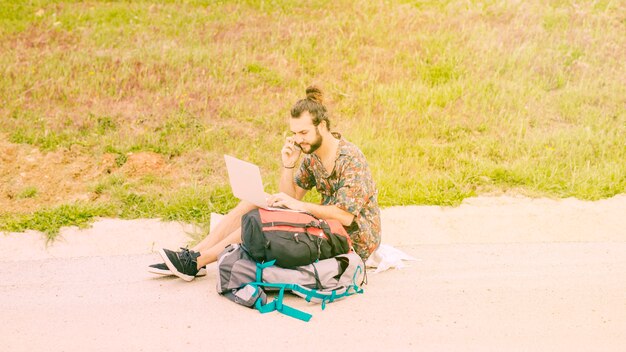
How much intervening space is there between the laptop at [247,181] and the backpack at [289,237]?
87mm

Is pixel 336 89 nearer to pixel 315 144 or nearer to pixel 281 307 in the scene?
pixel 315 144

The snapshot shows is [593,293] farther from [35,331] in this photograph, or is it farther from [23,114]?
[23,114]

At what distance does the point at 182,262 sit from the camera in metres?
5.07

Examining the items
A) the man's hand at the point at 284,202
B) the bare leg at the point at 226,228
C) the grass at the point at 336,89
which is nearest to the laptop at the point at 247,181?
the man's hand at the point at 284,202

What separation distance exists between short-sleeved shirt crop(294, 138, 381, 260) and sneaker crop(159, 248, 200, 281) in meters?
0.98

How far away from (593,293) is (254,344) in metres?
2.40

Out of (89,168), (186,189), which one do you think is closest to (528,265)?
(186,189)

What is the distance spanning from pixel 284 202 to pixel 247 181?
310mm

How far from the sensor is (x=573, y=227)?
6199 millimetres

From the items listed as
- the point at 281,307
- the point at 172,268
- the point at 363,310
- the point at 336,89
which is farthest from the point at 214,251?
the point at 336,89

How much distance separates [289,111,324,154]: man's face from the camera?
5.01m

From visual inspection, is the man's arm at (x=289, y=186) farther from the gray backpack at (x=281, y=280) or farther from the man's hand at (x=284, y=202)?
the gray backpack at (x=281, y=280)

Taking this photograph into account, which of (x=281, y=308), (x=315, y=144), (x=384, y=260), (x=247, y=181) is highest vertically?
(x=315, y=144)

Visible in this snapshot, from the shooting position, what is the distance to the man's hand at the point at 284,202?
4977 mm
